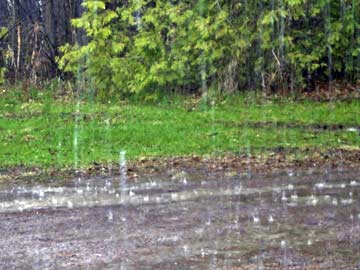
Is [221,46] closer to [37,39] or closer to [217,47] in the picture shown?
[217,47]

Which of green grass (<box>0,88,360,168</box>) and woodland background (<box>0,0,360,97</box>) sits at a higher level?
woodland background (<box>0,0,360,97</box>)

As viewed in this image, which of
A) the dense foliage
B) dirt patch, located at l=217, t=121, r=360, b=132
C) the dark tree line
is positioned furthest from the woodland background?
dirt patch, located at l=217, t=121, r=360, b=132

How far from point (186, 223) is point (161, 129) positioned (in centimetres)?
868

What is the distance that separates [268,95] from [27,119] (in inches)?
252

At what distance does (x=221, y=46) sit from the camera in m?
23.2

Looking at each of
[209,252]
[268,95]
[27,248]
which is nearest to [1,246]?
[27,248]

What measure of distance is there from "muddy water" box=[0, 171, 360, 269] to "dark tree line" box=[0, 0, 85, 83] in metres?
14.1

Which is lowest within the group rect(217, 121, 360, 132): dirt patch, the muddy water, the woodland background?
rect(217, 121, 360, 132): dirt patch

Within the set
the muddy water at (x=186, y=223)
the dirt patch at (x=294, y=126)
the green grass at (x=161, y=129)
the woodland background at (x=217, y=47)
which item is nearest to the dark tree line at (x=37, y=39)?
the woodland background at (x=217, y=47)

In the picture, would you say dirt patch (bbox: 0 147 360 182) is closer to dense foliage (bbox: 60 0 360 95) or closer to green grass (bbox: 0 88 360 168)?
green grass (bbox: 0 88 360 168)

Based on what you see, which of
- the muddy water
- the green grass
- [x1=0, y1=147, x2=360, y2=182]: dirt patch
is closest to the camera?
the muddy water

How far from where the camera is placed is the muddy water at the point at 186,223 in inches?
299

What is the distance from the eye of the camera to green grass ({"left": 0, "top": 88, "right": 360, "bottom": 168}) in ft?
51.8

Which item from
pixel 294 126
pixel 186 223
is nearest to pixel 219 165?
pixel 294 126
